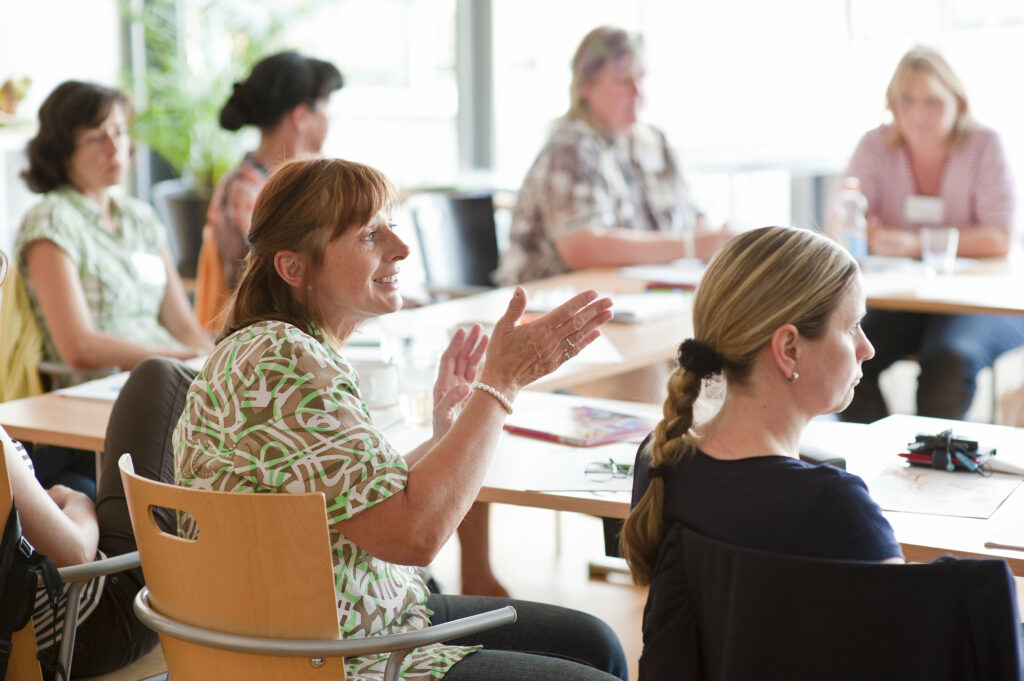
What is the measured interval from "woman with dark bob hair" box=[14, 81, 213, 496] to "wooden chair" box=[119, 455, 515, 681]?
1621 millimetres

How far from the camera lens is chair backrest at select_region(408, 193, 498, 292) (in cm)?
434

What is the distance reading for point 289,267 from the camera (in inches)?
64.7

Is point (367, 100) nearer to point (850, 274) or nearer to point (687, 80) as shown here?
point (687, 80)

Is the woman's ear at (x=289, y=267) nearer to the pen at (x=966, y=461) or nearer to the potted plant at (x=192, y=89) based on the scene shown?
the pen at (x=966, y=461)

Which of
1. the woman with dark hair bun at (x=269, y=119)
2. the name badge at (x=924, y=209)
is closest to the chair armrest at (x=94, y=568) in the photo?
the woman with dark hair bun at (x=269, y=119)

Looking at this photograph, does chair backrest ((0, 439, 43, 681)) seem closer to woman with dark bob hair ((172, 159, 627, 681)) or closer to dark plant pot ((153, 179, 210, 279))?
woman with dark bob hair ((172, 159, 627, 681))

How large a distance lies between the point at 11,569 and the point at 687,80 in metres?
4.75

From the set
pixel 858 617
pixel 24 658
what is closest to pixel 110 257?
pixel 24 658

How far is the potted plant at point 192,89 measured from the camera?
5.72 meters

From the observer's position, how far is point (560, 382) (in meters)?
2.50

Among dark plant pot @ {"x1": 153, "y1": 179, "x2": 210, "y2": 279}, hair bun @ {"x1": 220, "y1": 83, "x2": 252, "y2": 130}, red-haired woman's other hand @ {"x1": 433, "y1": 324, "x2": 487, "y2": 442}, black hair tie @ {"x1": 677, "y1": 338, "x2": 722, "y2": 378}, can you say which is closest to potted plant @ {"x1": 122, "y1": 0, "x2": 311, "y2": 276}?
dark plant pot @ {"x1": 153, "y1": 179, "x2": 210, "y2": 279}

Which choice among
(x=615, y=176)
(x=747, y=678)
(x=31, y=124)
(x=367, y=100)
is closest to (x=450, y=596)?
(x=747, y=678)

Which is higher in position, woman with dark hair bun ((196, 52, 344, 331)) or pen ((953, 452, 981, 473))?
woman with dark hair bun ((196, 52, 344, 331))

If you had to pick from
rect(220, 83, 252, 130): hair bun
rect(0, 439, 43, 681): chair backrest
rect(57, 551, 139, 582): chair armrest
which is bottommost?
rect(0, 439, 43, 681): chair backrest
